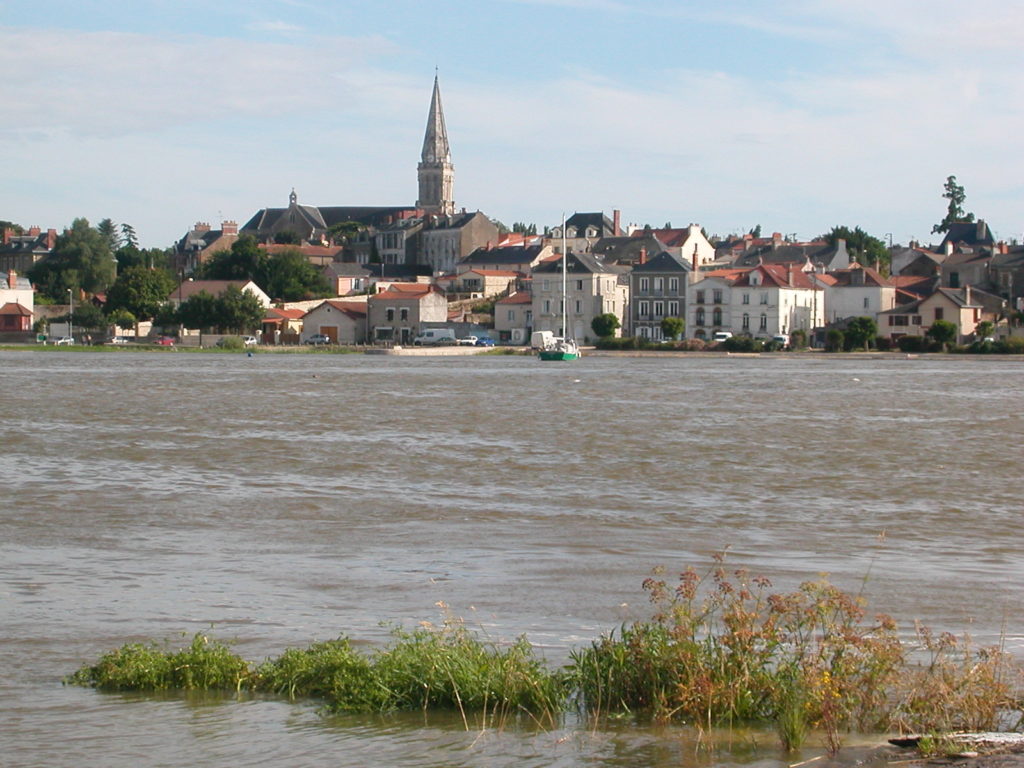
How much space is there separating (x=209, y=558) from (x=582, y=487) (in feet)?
26.9

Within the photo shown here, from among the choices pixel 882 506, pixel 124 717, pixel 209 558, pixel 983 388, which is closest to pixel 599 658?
pixel 124 717

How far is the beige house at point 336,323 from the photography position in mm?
116125

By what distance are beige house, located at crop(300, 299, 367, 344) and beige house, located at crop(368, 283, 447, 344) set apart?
53.0 inches

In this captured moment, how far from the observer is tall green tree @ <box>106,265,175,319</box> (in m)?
118

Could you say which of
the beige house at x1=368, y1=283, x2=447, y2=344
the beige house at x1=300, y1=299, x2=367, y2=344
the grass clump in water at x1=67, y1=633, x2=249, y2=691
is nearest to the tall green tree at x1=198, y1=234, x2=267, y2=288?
the beige house at x1=300, y1=299, x2=367, y2=344

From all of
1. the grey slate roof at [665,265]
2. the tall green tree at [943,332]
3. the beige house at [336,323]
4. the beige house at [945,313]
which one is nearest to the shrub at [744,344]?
the beige house at [945,313]

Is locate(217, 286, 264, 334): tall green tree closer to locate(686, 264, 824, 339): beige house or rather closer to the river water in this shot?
locate(686, 264, 824, 339): beige house

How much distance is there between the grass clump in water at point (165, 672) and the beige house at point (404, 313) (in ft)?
340

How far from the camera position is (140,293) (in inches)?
4651

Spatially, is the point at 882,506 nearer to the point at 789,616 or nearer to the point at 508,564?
the point at 508,564

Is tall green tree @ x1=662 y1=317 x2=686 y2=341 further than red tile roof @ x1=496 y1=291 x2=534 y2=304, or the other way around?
red tile roof @ x1=496 y1=291 x2=534 y2=304

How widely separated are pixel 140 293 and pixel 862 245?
71.6m

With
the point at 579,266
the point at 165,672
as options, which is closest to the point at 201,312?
the point at 579,266

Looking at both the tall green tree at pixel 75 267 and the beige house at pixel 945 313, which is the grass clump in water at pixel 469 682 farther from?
the tall green tree at pixel 75 267
